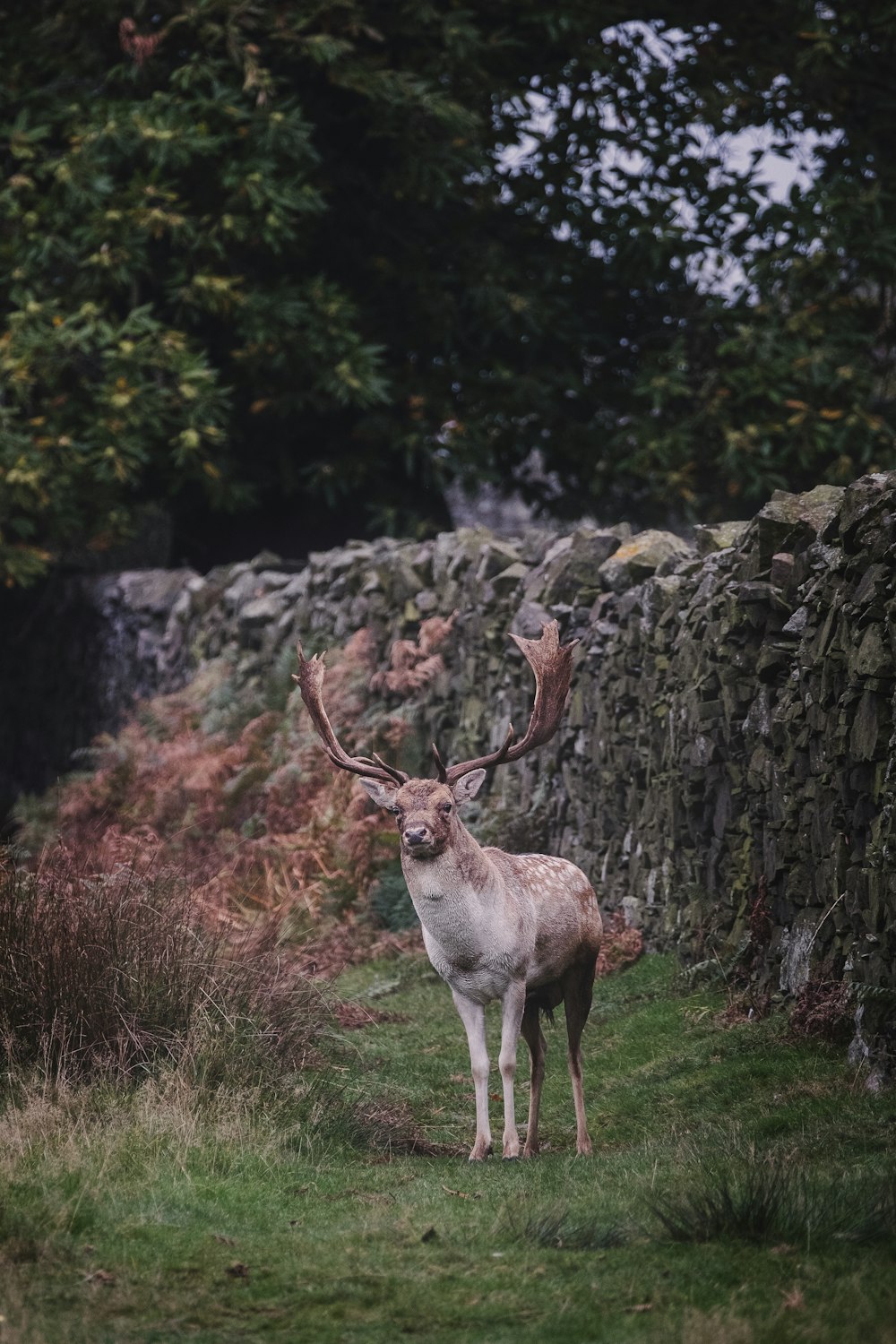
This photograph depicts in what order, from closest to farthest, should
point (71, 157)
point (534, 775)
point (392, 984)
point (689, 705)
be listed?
point (689, 705), point (392, 984), point (534, 775), point (71, 157)

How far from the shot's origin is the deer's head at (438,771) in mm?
7961

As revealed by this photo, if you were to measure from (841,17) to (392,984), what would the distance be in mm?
13120

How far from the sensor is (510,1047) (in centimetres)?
802

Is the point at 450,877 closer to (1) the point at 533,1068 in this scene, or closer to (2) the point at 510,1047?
(2) the point at 510,1047

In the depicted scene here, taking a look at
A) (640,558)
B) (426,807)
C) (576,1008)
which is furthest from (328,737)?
(640,558)

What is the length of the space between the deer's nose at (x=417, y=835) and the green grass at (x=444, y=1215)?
4.71 ft

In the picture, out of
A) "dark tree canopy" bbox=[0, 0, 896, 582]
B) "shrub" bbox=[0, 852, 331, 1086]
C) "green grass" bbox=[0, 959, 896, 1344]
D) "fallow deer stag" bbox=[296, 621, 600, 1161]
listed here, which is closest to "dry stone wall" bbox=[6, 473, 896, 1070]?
"green grass" bbox=[0, 959, 896, 1344]

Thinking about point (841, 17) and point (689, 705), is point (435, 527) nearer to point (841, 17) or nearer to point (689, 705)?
point (841, 17)

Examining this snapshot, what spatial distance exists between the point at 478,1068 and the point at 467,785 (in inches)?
52.8

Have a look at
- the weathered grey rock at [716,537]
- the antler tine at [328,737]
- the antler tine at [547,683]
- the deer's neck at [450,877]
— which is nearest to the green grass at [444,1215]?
the deer's neck at [450,877]

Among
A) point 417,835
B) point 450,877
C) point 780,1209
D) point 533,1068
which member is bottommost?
point 533,1068

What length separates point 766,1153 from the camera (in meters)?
6.80

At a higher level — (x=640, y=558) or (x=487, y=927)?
(x=640, y=558)

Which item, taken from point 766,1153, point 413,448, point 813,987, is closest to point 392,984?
point 813,987
